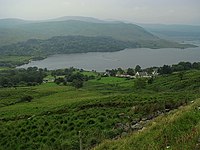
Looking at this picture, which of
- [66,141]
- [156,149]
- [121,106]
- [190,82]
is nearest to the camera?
[156,149]

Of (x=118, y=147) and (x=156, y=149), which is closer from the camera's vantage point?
(x=156, y=149)

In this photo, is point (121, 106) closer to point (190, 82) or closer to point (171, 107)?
point (171, 107)

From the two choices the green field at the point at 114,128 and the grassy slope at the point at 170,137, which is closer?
the grassy slope at the point at 170,137

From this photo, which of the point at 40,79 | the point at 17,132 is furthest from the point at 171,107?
the point at 40,79

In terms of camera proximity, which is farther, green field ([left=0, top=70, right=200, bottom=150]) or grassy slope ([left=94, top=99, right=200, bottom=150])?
green field ([left=0, top=70, right=200, bottom=150])

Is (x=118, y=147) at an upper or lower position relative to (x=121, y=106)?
upper

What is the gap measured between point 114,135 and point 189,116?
20.4ft

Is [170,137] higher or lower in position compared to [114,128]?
higher

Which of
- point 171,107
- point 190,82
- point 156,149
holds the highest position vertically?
point 156,149

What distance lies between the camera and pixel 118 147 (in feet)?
44.3

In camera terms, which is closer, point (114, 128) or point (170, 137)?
point (170, 137)

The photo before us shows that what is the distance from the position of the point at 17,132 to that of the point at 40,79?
105385 mm

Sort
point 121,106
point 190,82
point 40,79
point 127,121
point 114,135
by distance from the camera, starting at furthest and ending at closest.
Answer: point 40,79 < point 190,82 < point 121,106 < point 127,121 < point 114,135

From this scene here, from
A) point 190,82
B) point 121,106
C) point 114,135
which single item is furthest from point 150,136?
point 190,82
